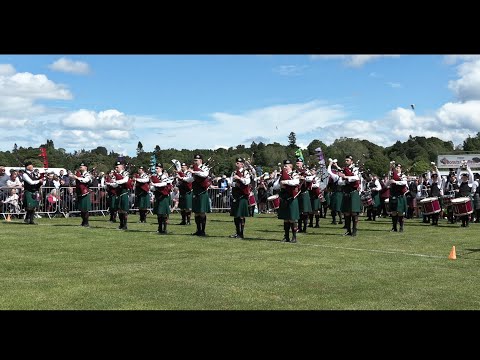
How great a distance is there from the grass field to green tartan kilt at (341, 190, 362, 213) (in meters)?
0.92

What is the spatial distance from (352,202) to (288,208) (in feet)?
8.72

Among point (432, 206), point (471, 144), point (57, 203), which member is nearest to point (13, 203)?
point (57, 203)

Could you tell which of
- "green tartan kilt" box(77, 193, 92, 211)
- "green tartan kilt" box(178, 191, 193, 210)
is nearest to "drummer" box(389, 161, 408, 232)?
"green tartan kilt" box(178, 191, 193, 210)

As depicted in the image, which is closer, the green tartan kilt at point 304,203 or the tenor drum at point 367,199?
the green tartan kilt at point 304,203

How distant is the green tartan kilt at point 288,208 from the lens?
13703 millimetres

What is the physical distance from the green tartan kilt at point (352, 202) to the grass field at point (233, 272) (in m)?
0.92

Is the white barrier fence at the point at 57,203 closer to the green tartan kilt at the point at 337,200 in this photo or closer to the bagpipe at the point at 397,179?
the green tartan kilt at the point at 337,200

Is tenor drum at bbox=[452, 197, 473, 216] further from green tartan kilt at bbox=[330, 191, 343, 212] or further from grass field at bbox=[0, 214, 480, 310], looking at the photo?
green tartan kilt at bbox=[330, 191, 343, 212]

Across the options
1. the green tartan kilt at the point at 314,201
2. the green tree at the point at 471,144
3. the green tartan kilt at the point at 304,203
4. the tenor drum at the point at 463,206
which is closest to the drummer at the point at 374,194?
the tenor drum at the point at 463,206

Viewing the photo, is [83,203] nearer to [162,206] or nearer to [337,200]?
[162,206]

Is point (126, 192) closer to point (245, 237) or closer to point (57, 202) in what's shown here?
point (245, 237)
